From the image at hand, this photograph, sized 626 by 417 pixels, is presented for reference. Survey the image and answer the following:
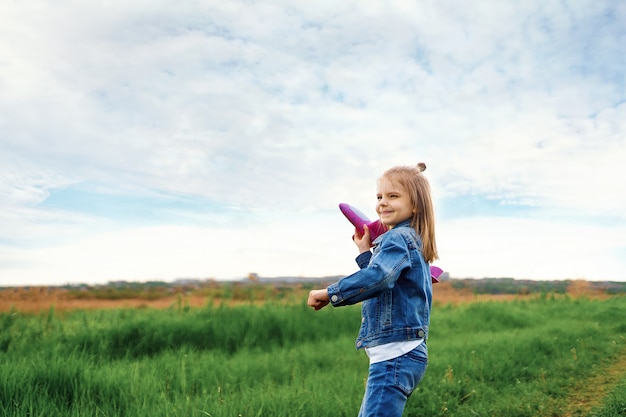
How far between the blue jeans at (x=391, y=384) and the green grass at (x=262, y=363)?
1.89m

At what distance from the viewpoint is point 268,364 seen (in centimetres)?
727

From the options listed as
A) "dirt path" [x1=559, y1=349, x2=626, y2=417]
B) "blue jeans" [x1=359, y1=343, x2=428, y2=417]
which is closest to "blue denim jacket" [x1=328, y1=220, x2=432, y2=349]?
"blue jeans" [x1=359, y1=343, x2=428, y2=417]

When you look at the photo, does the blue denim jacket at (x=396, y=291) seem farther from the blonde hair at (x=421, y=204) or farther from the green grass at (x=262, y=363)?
the green grass at (x=262, y=363)

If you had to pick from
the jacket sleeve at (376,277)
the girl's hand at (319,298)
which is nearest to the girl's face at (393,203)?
the jacket sleeve at (376,277)

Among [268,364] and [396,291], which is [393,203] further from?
[268,364]

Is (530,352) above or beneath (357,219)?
beneath

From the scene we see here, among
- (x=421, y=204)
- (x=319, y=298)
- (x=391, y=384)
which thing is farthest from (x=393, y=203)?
(x=391, y=384)

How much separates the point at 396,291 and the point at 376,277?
1.02 ft

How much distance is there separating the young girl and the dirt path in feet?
11.3

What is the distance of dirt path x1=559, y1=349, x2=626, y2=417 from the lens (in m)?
5.87

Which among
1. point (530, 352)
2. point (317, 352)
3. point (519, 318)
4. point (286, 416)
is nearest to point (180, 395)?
point (286, 416)

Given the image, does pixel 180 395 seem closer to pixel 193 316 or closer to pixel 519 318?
pixel 193 316

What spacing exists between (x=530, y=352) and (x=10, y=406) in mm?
6669

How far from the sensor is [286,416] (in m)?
4.88
